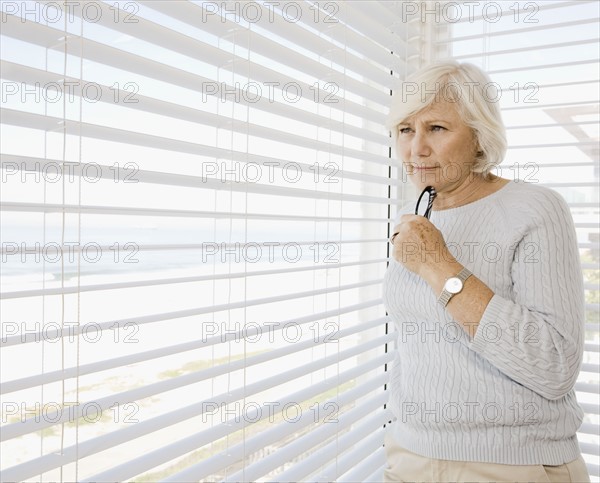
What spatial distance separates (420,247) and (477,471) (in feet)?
1.48

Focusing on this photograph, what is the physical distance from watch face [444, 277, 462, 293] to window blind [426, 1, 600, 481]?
685 millimetres

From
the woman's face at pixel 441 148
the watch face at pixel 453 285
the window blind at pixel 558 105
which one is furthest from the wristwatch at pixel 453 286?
the window blind at pixel 558 105

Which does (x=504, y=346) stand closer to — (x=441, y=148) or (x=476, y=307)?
(x=476, y=307)

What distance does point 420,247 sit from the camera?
1.20 m

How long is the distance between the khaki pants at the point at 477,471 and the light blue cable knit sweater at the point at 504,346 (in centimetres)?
1

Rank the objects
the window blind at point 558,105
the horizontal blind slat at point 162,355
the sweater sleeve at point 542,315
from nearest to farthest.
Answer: the horizontal blind slat at point 162,355 < the sweater sleeve at point 542,315 < the window blind at point 558,105

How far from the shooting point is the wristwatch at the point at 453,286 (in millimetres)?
1111

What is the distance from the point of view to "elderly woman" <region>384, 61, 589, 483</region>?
1092mm

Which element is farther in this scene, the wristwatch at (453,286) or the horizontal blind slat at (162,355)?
the wristwatch at (453,286)

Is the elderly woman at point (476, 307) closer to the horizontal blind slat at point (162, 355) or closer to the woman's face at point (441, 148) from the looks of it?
the woman's face at point (441, 148)

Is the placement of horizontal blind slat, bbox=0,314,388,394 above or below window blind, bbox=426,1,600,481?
below

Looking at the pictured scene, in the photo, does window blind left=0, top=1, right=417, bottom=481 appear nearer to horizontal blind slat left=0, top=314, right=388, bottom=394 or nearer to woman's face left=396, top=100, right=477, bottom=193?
horizontal blind slat left=0, top=314, right=388, bottom=394

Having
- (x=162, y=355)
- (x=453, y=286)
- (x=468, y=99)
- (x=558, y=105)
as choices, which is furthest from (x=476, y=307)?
(x=558, y=105)

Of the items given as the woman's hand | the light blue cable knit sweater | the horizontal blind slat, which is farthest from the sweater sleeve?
the horizontal blind slat
